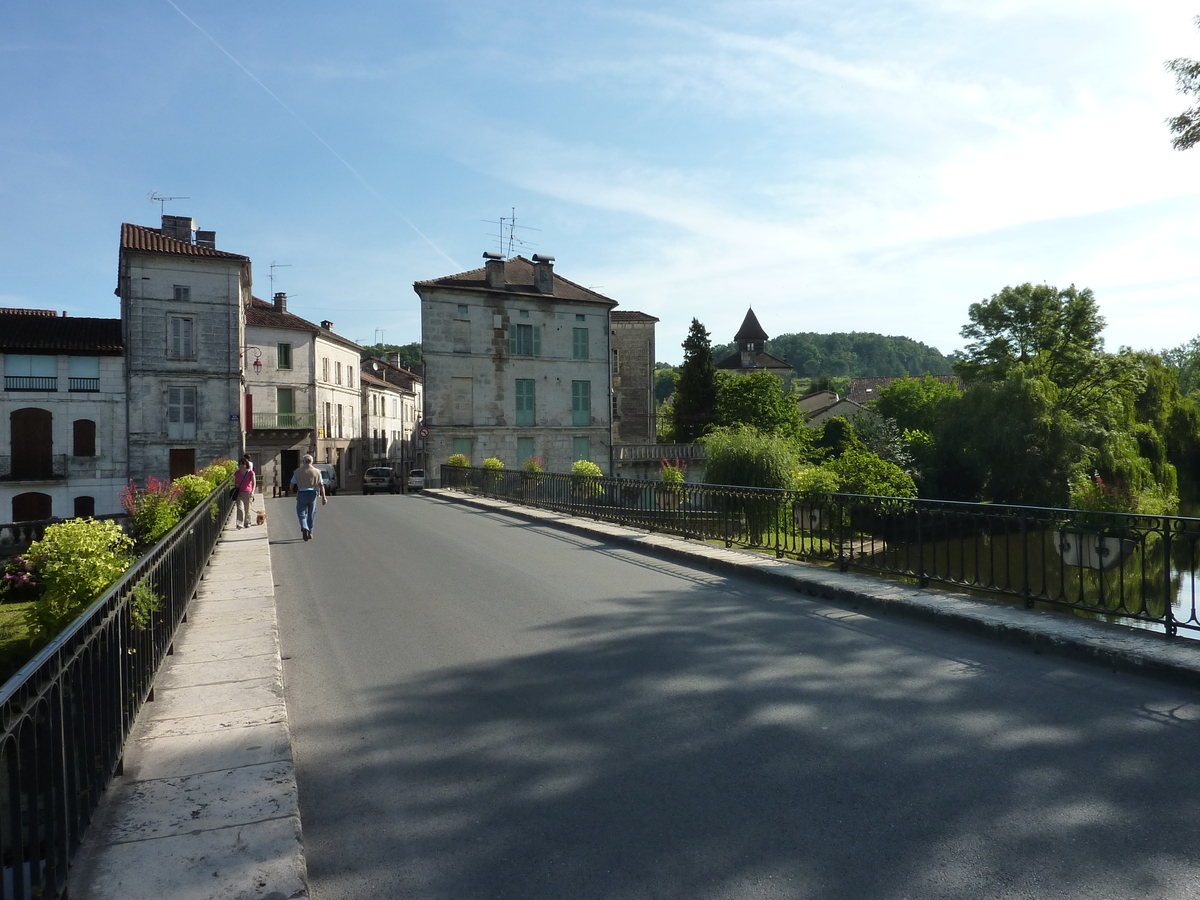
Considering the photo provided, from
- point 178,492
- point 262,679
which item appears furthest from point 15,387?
point 262,679

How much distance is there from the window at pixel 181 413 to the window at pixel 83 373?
303 centimetres

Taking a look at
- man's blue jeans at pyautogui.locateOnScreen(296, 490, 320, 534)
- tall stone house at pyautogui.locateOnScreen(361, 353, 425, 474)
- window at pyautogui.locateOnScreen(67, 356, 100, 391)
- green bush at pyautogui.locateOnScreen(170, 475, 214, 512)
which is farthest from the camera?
A: tall stone house at pyautogui.locateOnScreen(361, 353, 425, 474)

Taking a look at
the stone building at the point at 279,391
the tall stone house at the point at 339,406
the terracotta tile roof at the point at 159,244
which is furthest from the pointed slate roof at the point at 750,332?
the terracotta tile roof at the point at 159,244

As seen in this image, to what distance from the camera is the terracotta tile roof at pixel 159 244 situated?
36.9 m

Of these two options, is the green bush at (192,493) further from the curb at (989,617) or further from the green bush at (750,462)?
the green bush at (750,462)

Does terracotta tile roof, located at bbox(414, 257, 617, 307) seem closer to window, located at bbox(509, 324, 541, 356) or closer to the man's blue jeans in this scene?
window, located at bbox(509, 324, 541, 356)

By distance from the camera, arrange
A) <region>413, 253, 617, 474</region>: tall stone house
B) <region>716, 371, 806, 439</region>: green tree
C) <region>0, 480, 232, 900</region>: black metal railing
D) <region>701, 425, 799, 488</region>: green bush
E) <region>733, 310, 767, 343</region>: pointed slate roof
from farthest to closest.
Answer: <region>733, 310, 767, 343</region>: pointed slate roof → <region>716, 371, 806, 439</region>: green tree → <region>413, 253, 617, 474</region>: tall stone house → <region>701, 425, 799, 488</region>: green bush → <region>0, 480, 232, 900</region>: black metal railing

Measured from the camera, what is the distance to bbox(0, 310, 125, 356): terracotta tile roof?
35375mm

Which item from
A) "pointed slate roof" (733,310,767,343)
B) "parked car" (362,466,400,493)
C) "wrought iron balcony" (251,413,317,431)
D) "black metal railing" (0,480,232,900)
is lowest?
"parked car" (362,466,400,493)

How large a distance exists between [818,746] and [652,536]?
929 centimetres

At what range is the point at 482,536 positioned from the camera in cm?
1465

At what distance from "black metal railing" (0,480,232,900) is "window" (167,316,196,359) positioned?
123ft

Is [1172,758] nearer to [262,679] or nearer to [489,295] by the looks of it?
[262,679]

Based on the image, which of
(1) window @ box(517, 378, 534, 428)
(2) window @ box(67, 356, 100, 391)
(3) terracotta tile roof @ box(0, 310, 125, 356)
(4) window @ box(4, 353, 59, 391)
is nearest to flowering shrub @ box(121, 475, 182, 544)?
(2) window @ box(67, 356, 100, 391)
